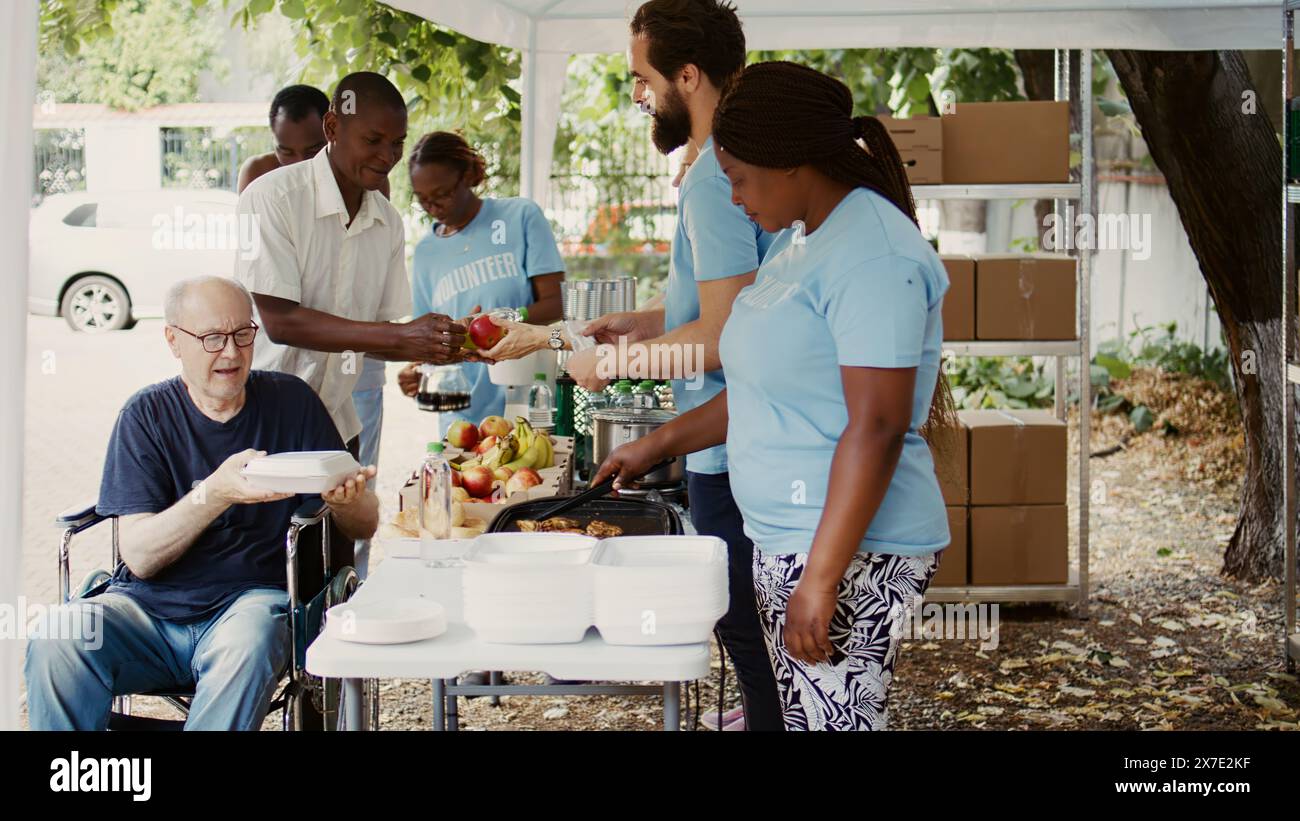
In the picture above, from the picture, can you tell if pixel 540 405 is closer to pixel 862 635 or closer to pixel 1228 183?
pixel 862 635

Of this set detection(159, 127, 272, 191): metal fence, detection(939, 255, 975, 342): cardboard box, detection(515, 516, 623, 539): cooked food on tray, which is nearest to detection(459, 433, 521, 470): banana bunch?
detection(515, 516, 623, 539): cooked food on tray

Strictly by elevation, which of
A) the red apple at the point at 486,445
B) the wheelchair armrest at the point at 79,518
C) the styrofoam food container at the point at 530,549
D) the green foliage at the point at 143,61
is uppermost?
the green foliage at the point at 143,61

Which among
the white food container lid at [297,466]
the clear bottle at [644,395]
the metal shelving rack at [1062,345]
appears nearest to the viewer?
the white food container lid at [297,466]

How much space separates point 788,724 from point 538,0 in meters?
3.69

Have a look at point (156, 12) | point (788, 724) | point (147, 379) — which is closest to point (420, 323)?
point (788, 724)

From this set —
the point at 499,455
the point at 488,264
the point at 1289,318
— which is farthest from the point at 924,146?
the point at 499,455

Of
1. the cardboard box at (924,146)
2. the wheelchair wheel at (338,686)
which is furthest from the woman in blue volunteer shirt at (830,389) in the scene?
the cardboard box at (924,146)

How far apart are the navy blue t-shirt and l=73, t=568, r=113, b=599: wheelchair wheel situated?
0.21 feet

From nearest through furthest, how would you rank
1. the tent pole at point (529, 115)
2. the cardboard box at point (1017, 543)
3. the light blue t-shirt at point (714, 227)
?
the light blue t-shirt at point (714, 227)
the cardboard box at point (1017, 543)
the tent pole at point (529, 115)

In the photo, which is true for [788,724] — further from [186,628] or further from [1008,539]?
[1008,539]

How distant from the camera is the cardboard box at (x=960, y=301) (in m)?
5.04

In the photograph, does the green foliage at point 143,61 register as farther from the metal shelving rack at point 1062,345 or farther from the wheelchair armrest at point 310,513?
the wheelchair armrest at point 310,513

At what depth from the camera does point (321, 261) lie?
3.69 metres

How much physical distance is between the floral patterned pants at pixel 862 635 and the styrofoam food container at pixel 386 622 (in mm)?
567
